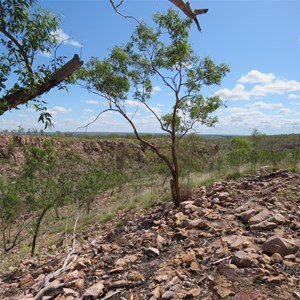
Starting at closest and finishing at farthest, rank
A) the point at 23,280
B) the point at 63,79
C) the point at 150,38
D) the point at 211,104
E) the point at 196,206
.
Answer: the point at 63,79
the point at 23,280
the point at 196,206
the point at 150,38
the point at 211,104

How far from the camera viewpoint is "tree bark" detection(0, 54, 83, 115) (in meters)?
3.11

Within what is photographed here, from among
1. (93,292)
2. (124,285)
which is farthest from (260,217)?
(93,292)

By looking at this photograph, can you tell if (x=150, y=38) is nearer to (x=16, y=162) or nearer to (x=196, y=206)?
(x=196, y=206)

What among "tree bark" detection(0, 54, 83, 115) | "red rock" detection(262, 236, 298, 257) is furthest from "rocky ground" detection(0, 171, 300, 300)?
"tree bark" detection(0, 54, 83, 115)

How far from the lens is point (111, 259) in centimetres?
531

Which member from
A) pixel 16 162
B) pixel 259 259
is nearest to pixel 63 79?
pixel 259 259

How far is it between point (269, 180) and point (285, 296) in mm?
6394

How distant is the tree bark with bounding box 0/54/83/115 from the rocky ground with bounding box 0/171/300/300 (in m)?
2.52

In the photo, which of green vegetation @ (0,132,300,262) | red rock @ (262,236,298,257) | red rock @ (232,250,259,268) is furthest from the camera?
green vegetation @ (0,132,300,262)

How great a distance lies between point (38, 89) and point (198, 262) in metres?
2.99

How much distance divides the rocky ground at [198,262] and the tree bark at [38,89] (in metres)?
2.52

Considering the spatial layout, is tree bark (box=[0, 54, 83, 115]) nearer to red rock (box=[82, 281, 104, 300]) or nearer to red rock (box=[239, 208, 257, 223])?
red rock (box=[82, 281, 104, 300])

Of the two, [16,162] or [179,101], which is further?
[16,162]

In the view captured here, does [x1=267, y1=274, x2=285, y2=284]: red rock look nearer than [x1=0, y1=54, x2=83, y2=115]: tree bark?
No
